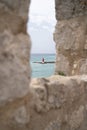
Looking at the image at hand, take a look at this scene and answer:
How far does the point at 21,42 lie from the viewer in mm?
2109

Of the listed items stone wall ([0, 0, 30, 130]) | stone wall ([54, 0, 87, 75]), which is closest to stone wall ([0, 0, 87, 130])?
stone wall ([0, 0, 30, 130])

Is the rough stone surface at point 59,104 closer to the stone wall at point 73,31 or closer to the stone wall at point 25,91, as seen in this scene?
the stone wall at point 25,91

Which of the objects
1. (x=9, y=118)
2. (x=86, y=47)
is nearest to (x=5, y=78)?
(x=9, y=118)

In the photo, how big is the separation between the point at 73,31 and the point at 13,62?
2.17m

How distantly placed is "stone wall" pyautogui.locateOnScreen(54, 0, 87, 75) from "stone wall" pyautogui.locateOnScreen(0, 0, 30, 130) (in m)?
1.92

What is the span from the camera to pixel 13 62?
2014 millimetres

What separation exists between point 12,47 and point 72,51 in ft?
7.17

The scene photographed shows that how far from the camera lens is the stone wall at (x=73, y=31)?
158 inches

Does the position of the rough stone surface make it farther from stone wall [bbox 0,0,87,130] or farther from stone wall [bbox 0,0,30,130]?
stone wall [bbox 0,0,30,130]

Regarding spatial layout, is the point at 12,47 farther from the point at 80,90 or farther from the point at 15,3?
the point at 80,90

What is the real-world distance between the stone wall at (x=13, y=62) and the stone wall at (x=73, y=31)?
75.5 inches

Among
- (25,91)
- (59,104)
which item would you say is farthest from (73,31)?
(25,91)

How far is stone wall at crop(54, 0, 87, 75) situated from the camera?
402 centimetres

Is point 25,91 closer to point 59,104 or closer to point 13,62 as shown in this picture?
point 13,62
